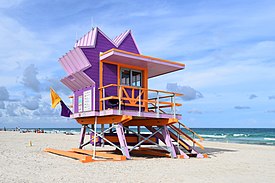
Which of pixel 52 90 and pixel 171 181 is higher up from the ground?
pixel 52 90

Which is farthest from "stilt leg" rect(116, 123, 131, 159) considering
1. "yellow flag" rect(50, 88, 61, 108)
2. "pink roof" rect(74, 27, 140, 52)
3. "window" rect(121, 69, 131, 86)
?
"yellow flag" rect(50, 88, 61, 108)

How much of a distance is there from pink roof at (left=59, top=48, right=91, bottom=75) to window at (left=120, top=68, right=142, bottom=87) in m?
1.80

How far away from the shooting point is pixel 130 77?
590 inches

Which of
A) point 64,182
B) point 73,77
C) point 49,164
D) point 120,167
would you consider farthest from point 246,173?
point 73,77

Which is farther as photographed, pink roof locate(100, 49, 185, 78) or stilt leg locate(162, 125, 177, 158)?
stilt leg locate(162, 125, 177, 158)

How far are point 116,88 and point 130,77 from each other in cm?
92

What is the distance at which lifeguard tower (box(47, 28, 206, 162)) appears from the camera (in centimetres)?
1357

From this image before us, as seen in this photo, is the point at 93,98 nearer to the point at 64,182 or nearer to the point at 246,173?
the point at 64,182

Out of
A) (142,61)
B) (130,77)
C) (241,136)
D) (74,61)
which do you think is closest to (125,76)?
(130,77)

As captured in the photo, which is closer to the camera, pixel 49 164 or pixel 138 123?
pixel 49 164

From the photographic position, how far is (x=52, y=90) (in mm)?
15945

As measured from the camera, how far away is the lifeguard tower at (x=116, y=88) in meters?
13.6

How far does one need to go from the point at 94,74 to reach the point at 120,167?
467cm

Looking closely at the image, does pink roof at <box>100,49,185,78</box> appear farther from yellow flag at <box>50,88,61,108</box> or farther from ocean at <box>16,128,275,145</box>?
ocean at <box>16,128,275,145</box>
